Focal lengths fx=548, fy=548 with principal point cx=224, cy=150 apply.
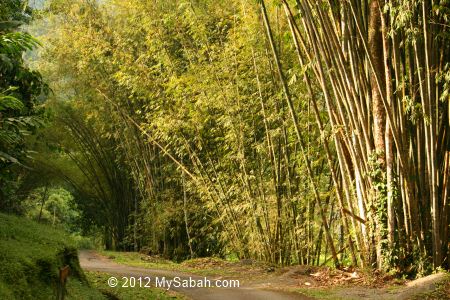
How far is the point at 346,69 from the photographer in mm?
5547

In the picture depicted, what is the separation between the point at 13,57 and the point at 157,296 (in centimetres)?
243

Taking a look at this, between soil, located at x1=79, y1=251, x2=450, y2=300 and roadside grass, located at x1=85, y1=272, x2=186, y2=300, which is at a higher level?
roadside grass, located at x1=85, y1=272, x2=186, y2=300

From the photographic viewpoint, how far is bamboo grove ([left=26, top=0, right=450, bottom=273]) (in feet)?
17.4

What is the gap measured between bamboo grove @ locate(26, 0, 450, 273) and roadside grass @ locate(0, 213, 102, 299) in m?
1.47

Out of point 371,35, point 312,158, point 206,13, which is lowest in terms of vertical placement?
point 312,158

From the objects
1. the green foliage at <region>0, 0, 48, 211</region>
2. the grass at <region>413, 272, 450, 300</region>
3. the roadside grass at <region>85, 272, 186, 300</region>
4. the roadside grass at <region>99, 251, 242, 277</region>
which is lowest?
the grass at <region>413, 272, 450, 300</region>

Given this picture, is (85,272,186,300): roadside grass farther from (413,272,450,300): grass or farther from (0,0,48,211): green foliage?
(413,272,450,300): grass

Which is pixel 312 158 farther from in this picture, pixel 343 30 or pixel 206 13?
pixel 206 13

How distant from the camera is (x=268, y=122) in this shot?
A: 7.59 m

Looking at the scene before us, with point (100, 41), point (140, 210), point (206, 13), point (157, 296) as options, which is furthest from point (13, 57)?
point (140, 210)

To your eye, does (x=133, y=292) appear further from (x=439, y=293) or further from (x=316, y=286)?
(x=439, y=293)

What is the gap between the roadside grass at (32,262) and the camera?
3182 mm

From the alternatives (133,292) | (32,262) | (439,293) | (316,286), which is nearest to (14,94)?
(32,262)

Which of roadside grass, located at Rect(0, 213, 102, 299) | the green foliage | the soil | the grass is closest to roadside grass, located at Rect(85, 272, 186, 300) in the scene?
the soil
